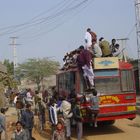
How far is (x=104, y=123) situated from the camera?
62.4ft

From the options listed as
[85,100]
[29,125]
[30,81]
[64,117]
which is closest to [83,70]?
[85,100]

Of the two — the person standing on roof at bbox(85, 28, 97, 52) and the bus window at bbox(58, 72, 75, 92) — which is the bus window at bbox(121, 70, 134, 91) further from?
the bus window at bbox(58, 72, 75, 92)

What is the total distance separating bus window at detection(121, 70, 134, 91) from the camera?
16.3 metres

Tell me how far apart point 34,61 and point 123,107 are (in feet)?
226

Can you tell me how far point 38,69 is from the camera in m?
82.1

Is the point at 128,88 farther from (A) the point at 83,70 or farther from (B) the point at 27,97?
(B) the point at 27,97

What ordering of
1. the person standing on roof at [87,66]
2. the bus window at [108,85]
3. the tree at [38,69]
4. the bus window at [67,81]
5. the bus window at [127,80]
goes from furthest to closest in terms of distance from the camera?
the tree at [38,69] → the bus window at [67,81] → the bus window at [127,80] → the bus window at [108,85] → the person standing on roof at [87,66]

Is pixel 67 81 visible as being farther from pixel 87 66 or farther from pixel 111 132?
pixel 111 132

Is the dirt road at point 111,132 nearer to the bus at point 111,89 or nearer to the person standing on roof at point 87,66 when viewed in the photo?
the bus at point 111,89

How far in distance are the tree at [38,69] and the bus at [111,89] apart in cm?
6480

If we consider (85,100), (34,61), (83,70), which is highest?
(34,61)

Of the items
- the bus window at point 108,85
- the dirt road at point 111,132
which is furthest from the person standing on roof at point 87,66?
the dirt road at point 111,132

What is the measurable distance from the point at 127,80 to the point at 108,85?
766 mm

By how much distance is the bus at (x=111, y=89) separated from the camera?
15.8 metres
